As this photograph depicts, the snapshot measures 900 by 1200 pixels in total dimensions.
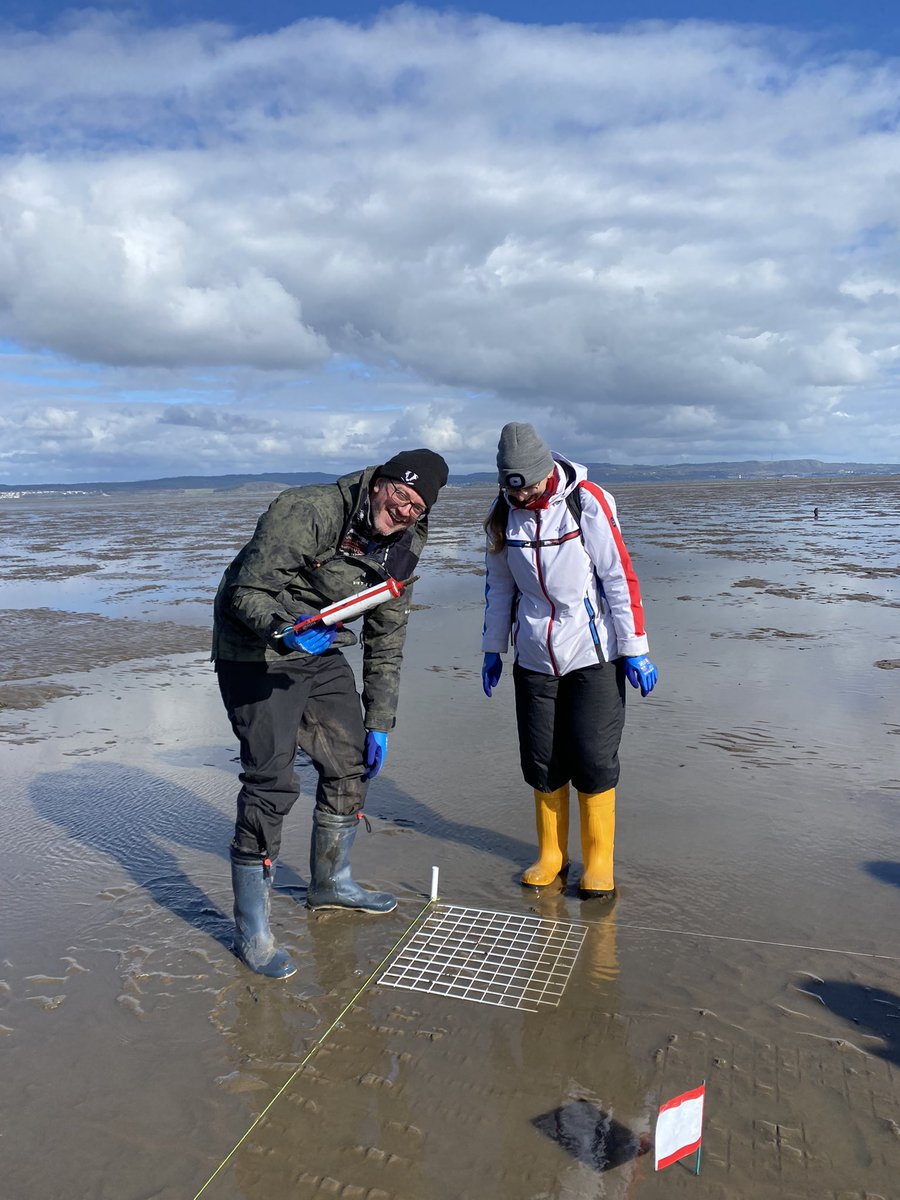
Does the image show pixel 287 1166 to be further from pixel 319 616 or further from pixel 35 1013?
pixel 319 616

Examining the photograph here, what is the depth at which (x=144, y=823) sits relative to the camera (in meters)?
5.60

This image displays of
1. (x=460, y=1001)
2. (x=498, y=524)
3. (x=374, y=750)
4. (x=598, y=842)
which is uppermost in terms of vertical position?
(x=498, y=524)

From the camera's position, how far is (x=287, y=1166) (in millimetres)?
2721

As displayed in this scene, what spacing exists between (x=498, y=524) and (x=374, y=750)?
4.37 feet

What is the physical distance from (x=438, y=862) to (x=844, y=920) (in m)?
2.11

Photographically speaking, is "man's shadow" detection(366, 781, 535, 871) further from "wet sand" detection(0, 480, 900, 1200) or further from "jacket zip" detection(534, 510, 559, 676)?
"jacket zip" detection(534, 510, 559, 676)

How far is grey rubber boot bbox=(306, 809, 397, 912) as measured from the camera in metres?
4.38

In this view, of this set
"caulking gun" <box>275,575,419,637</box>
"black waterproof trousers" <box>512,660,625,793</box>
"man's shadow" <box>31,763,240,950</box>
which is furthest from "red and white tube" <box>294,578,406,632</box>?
"man's shadow" <box>31,763,240,950</box>

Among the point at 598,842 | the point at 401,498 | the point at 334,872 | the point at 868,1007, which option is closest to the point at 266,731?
the point at 334,872

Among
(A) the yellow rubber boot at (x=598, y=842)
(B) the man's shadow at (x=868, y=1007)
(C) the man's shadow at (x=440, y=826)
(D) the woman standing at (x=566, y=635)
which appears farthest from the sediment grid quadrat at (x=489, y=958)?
(B) the man's shadow at (x=868, y=1007)

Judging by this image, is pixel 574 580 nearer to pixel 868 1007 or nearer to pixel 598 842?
pixel 598 842

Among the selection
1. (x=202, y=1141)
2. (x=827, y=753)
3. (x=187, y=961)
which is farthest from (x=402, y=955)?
(x=827, y=753)

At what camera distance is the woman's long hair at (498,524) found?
4539 millimetres

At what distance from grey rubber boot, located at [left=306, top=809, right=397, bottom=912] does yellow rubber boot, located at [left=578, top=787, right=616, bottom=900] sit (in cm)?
102
